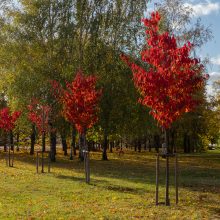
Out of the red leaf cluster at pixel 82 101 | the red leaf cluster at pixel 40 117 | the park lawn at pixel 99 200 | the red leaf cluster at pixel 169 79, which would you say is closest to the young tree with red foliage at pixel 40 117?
the red leaf cluster at pixel 40 117

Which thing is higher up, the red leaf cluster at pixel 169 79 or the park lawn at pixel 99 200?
the red leaf cluster at pixel 169 79

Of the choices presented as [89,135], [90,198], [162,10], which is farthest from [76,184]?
[89,135]

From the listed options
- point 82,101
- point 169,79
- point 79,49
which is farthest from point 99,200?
point 79,49

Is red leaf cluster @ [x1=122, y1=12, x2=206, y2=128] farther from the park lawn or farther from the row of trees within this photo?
the row of trees

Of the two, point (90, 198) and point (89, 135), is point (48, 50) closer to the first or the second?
point (89, 135)

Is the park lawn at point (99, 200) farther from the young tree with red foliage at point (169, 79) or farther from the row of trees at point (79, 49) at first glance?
the row of trees at point (79, 49)

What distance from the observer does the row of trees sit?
30.7 metres

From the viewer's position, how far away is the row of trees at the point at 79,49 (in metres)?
30.7

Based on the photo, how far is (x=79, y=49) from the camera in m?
31.0

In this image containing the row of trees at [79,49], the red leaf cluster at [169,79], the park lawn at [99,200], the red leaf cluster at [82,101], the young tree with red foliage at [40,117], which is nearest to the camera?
the park lawn at [99,200]

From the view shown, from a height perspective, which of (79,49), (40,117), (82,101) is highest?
(79,49)

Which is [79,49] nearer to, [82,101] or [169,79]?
[82,101]

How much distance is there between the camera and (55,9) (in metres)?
31.9

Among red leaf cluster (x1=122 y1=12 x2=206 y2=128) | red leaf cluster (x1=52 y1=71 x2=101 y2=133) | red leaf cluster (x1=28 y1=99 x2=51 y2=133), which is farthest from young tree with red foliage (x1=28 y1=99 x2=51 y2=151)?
red leaf cluster (x1=122 y1=12 x2=206 y2=128)
